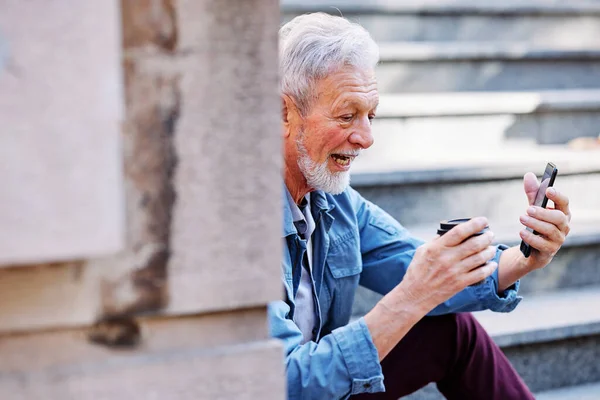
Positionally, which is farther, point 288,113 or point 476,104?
point 476,104

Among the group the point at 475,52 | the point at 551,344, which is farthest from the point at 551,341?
the point at 475,52

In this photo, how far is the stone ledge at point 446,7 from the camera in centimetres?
313

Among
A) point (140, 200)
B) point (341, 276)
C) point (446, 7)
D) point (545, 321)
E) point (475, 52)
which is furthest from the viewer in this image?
point (446, 7)

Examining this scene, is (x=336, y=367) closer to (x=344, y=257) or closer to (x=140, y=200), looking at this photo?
(x=344, y=257)

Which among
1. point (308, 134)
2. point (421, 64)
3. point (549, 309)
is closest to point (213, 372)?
point (308, 134)

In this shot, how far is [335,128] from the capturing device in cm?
188

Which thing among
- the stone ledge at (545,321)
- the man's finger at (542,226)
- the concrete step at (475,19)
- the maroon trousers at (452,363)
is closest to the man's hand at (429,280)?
the man's finger at (542,226)

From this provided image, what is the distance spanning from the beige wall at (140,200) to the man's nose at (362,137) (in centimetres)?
96

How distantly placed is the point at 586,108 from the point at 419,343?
1737mm

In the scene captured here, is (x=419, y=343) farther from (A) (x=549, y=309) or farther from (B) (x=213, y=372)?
(B) (x=213, y=372)

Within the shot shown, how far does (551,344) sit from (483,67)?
1348 millimetres

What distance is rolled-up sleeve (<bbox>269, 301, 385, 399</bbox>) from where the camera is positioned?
1475mm

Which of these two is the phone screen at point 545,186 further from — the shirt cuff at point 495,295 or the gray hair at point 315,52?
the gray hair at point 315,52

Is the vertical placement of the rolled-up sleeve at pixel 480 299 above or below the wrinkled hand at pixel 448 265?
below
